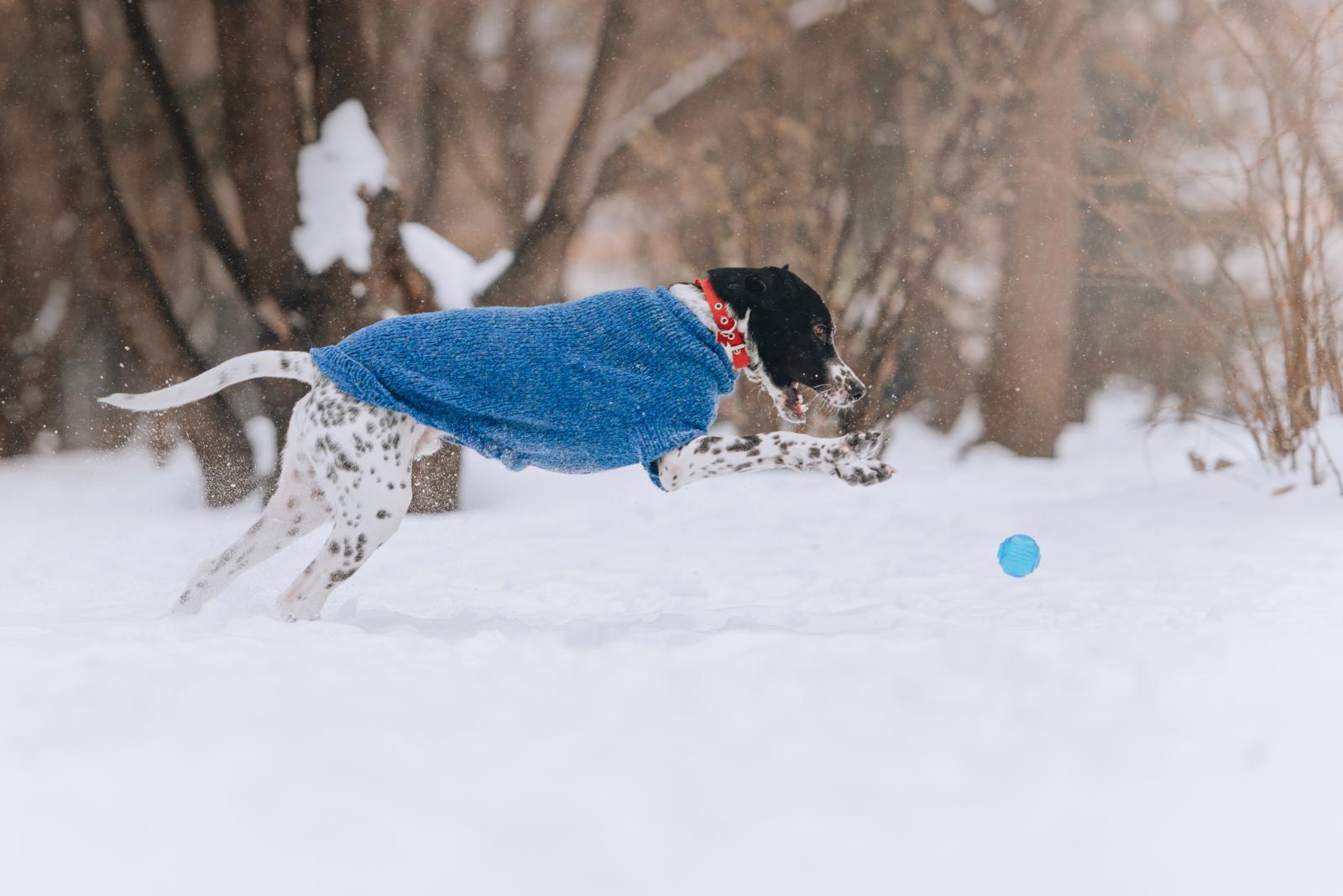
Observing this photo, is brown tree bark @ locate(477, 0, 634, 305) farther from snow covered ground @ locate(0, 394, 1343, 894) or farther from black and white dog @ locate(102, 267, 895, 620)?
black and white dog @ locate(102, 267, 895, 620)

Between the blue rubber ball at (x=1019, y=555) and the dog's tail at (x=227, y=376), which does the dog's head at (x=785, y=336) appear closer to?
the dog's tail at (x=227, y=376)

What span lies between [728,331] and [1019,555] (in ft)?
6.10

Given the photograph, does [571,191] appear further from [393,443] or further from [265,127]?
[393,443]

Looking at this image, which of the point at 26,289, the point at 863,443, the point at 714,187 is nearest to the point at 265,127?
the point at 714,187

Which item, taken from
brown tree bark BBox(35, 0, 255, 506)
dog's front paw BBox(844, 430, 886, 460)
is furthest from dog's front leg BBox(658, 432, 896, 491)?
brown tree bark BBox(35, 0, 255, 506)

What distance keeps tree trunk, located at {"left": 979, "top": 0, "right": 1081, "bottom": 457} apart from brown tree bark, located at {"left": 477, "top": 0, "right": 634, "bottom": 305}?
3.06 metres

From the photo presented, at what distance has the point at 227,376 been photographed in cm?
326

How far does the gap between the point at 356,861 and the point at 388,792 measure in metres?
0.18

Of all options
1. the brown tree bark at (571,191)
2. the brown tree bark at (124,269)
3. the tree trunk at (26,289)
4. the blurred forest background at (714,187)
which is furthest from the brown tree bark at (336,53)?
the tree trunk at (26,289)

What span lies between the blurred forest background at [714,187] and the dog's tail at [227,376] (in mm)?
2984

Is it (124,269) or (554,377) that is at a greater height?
(554,377)

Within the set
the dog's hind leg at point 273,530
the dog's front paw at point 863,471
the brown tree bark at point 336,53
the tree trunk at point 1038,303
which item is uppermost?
the brown tree bark at point 336,53

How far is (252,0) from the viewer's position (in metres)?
6.29

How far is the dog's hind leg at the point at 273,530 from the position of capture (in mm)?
3318
